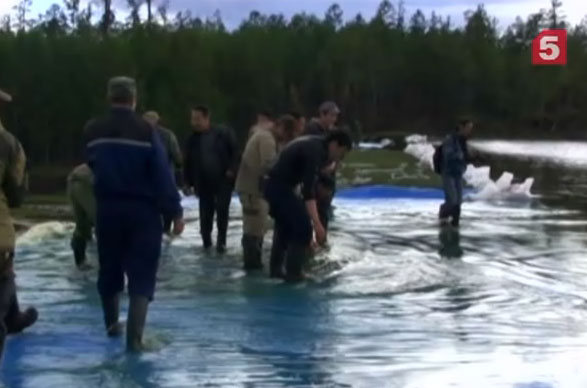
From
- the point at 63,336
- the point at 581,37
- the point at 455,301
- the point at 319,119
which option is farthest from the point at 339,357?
the point at 581,37

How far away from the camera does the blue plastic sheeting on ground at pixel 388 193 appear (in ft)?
86.5

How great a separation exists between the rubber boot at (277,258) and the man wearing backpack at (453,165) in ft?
22.1

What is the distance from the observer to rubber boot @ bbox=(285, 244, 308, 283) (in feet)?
41.7

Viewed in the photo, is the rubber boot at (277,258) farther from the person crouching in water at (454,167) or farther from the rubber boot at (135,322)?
the person crouching in water at (454,167)

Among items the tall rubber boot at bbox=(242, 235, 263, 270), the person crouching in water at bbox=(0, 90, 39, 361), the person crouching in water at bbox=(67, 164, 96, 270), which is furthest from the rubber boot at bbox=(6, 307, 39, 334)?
the tall rubber boot at bbox=(242, 235, 263, 270)

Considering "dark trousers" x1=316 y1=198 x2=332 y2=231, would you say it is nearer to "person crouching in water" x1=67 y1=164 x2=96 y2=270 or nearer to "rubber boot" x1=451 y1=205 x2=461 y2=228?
"person crouching in water" x1=67 y1=164 x2=96 y2=270

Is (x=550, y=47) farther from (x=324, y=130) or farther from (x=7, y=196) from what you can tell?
(x=7, y=196)

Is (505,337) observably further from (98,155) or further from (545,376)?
(98,155)

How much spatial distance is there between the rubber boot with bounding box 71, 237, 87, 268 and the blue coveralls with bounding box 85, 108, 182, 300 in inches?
A: 183

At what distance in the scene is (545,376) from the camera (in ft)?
29.1

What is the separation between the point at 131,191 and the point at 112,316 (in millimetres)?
1124

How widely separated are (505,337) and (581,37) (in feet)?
419

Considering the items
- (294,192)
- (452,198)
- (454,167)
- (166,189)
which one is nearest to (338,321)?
(294,192)

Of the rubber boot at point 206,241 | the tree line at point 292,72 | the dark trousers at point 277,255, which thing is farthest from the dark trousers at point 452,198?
the tree line at point 292,72
